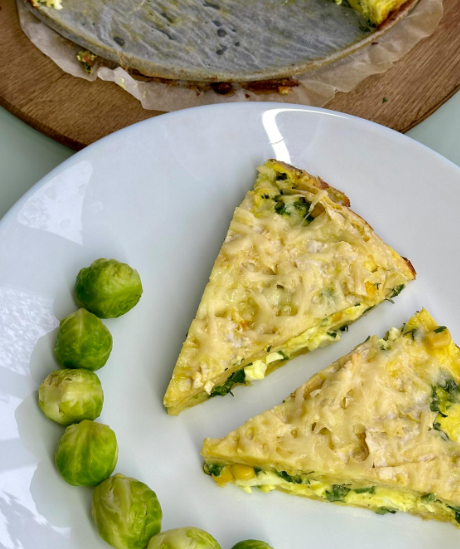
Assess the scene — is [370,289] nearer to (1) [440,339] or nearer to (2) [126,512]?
(1) [440,339]

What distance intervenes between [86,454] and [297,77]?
340 centimetres

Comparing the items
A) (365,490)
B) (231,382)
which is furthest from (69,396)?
(365,490)

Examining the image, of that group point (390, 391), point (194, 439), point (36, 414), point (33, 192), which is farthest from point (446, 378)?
point (33, 192)

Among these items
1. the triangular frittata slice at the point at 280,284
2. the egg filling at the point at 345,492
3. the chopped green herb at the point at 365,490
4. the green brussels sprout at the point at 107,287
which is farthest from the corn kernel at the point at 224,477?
the green brussels sprout at the point at 107,287

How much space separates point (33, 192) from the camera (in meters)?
4.18

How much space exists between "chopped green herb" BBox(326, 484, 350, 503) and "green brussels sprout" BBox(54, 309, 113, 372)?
1.71m

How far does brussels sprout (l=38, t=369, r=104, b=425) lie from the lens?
145 inches

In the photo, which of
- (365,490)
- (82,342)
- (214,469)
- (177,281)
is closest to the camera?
(82,342)

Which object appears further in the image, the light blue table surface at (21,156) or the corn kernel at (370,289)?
the light blue table surface at (21,156)

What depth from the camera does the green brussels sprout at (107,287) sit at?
3951mm

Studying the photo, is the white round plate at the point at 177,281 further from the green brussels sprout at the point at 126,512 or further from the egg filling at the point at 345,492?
the green brussels sprout at the point at 126,512

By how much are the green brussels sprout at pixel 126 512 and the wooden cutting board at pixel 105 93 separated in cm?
249

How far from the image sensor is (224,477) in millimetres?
4051

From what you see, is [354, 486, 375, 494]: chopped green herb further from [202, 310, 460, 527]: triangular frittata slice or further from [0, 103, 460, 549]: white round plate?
[0, 103, 460, 549]: white round plate
